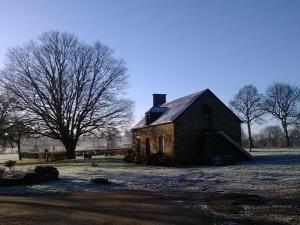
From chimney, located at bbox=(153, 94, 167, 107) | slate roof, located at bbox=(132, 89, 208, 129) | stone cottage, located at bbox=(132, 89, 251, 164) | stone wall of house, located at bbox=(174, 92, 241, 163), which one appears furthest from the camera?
→ chimney, located at bbox=(153, 94, 167, 107)

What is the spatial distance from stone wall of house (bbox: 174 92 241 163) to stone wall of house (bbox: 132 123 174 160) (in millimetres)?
838

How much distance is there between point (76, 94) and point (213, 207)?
4191cm

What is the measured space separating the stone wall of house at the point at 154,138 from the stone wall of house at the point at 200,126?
84 centimetres

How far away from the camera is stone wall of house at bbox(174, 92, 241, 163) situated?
39312mm

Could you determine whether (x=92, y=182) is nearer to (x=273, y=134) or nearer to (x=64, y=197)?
(x=64, y=197)

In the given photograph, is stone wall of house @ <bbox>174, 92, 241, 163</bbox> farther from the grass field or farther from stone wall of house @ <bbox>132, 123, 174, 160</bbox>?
the grass field

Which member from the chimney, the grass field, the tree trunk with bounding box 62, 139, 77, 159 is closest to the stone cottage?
the chimney

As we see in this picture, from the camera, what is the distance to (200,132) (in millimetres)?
40250

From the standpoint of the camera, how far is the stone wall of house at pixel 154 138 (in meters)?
39.9

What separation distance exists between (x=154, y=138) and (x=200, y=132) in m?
5.46

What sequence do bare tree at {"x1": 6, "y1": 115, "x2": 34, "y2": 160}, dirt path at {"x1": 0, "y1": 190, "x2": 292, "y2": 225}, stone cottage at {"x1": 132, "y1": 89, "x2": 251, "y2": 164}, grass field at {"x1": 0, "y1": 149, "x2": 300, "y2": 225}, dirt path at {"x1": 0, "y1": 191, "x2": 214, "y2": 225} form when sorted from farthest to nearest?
bare tree at {"x1": 6, "y1": 115, "x2": 34, "y2": 160}
stone cottage at {"x1": 132, "y1": 89, "x2": 251, "y2": 164}
grass field at {"x1": 0, "y1": 149, "x2": 300, "y2": 225}
dirt path at {"x1": 0, "y1": 191, "x2": 214, "y2": 225}
dirt path at {"x1": 0, "y1": 190, "x2": 292, "y2": 225}

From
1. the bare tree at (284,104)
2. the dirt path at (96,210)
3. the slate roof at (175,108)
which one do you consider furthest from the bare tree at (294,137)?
the dirt path at (96,210)

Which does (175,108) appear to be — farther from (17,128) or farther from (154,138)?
(17,128)

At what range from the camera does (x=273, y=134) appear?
11369 centimetres
